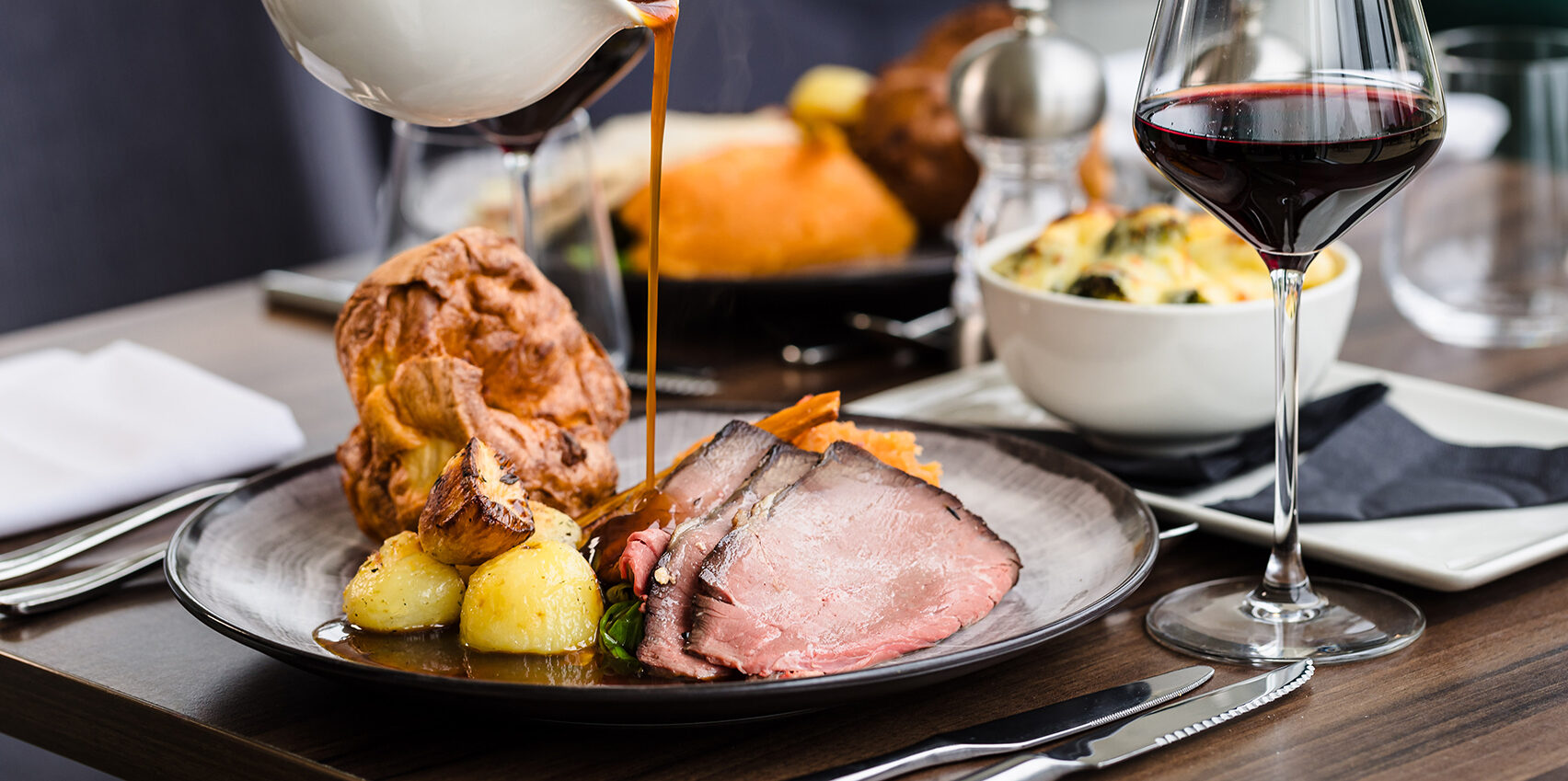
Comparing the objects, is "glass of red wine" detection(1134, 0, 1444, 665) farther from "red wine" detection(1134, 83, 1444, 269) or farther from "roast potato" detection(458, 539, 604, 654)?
"roast potato" detection(458, 539, 604, 654)

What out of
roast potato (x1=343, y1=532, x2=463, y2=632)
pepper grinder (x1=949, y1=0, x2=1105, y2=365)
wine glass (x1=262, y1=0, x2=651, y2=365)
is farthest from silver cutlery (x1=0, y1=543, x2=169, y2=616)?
pepper grinder (x1=949, y1=0, x2=1105, y2=365)

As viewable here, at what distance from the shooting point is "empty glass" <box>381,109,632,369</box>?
1.75 m

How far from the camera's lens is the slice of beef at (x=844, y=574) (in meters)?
0.93

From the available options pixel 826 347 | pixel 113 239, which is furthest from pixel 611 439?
pixel 113 239

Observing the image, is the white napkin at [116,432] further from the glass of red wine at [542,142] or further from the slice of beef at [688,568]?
the slice of beef at [688,568]

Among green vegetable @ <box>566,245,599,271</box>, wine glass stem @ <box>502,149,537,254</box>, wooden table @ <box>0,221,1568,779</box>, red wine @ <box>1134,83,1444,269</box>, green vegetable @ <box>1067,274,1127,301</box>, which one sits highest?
red wine @ <box>1134,83,1444,269</box>

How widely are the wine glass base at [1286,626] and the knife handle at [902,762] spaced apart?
25 centimetres

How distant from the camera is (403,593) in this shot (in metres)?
1.01

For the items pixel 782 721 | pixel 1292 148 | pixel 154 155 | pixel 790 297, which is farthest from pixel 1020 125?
pixel 154 155

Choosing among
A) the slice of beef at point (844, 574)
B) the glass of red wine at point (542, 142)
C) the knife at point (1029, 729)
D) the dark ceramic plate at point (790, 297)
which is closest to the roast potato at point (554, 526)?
the slice of beef at point (844, 574)

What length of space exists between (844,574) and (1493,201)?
145 centimetres

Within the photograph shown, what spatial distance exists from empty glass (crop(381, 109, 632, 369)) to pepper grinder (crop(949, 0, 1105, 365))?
0.47 metres

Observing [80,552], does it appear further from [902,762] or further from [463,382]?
[902,762]

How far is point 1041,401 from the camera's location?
1.50m
